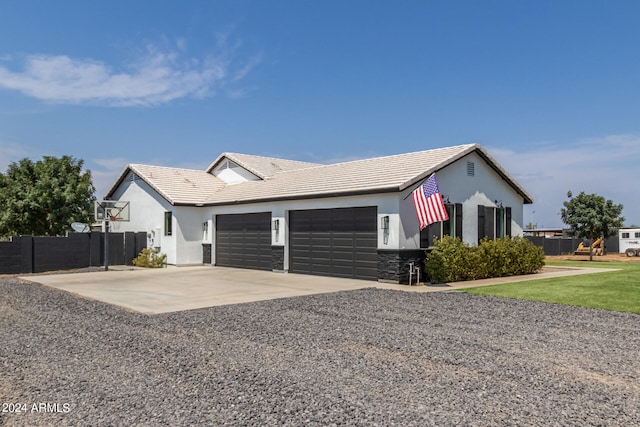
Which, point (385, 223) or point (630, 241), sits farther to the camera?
point (630, 241)

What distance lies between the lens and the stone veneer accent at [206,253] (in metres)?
24.1

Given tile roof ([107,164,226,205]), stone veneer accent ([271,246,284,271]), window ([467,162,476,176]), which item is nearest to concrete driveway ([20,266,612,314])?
stone veneer accent ([271,246,284,271])

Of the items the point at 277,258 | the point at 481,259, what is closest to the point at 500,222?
the point at 481,259

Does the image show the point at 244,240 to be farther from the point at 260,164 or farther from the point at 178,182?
the point at 260,164

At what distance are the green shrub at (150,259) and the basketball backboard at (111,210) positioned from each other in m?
2.38

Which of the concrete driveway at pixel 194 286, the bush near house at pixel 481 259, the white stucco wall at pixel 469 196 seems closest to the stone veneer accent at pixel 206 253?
the concrete driveway at pixel 194 286

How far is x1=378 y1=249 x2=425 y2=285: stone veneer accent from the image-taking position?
15656 millimetres

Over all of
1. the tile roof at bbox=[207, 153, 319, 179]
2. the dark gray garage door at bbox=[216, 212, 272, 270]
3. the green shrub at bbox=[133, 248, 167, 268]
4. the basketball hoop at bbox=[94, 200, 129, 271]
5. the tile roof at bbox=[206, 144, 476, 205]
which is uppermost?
the tile roof at bbox=[207, 153, 319, 179]

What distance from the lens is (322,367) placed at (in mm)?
6148

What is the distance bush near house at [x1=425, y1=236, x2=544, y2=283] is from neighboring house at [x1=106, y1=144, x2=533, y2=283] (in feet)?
1.85

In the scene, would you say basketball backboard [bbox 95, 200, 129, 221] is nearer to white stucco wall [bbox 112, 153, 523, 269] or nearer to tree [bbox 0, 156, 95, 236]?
white stucco wall [bbox 112, 153, 523, 269]

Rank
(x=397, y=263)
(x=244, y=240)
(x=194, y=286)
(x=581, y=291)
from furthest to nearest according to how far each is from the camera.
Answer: (x=244, y=240)
(x=397, y=263)
(x=194, y=286)
(x=581, y=291)

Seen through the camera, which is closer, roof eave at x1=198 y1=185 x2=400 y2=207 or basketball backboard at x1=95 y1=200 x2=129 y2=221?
roof eave at x1=198 y1=185 x2=400 y2=207

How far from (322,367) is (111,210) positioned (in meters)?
22.4
